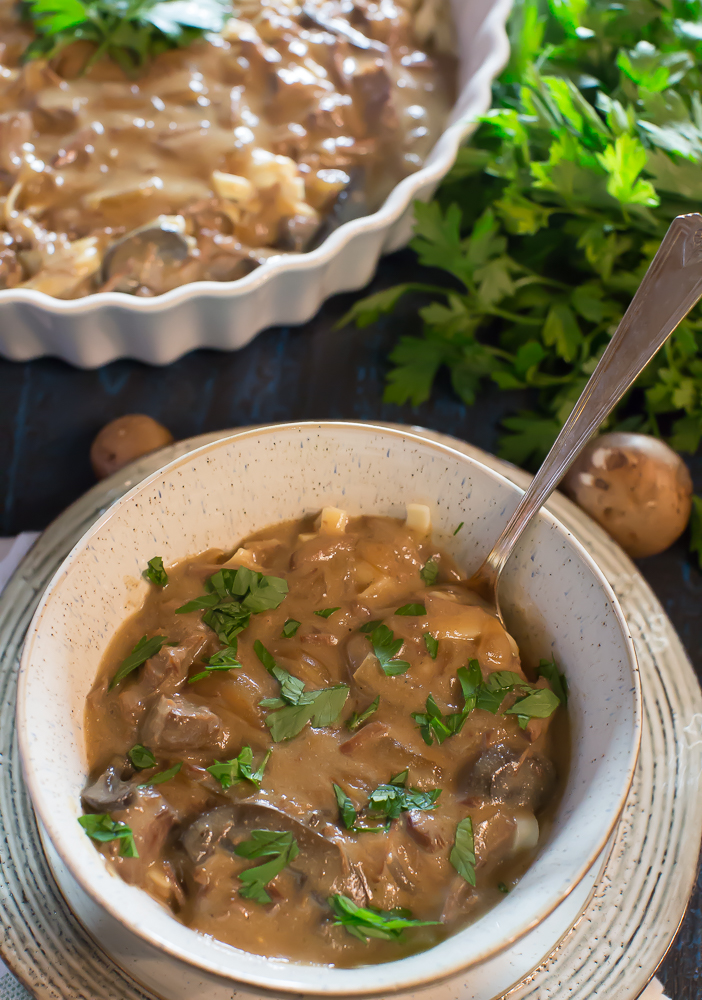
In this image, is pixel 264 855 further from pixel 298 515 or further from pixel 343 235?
pixel 343 235

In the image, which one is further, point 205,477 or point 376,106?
point 376,106

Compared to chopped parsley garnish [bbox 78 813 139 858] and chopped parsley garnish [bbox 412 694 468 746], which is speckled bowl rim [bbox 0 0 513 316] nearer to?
chopped parsley garnish [bbox 412 694 468 746]

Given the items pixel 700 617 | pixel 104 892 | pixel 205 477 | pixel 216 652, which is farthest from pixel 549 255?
pixel 104 892

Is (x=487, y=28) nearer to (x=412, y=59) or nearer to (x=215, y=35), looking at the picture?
(x=412, y=59)

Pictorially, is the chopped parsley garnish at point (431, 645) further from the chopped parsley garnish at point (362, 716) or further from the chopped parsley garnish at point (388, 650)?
the chopped parsley garnish at point (362, 716)

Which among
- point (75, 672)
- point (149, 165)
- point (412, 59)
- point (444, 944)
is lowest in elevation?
point (75, 672)

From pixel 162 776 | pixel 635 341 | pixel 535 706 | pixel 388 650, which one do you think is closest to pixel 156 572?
pixel 162 776

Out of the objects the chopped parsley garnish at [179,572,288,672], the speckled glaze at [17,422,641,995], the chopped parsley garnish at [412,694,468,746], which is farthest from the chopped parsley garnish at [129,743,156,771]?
the chopped parsley garnish at [412,694,468,746]

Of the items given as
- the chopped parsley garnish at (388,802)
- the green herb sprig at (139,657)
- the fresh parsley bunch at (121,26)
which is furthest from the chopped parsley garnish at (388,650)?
the fresh parsley bunch at (121,26)
